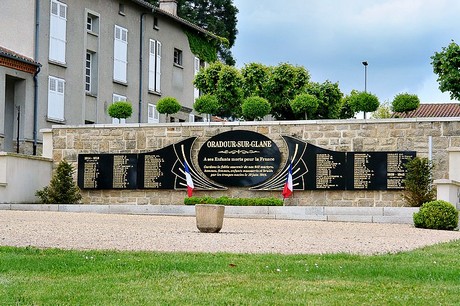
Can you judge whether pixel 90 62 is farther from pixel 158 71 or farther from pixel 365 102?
pixel 365 102

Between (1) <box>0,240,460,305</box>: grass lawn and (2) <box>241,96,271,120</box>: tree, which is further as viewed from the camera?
(2) <box>241,96,271,120</box>: tree

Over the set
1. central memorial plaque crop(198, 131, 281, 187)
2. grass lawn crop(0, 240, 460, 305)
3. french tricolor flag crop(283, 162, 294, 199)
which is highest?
central memorial plaque crop(198, 131, 281, 187)

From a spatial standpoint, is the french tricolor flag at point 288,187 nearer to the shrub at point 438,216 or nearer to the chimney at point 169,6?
the shrub at point 438,216

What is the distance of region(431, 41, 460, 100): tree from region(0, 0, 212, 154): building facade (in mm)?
13750

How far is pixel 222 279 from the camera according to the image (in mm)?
10016

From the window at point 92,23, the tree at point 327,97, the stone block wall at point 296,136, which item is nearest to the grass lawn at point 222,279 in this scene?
the stone block wall at point 296,136

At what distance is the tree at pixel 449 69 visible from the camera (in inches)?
1689

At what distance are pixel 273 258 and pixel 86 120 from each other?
29975 mm

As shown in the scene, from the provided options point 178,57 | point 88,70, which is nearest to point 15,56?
point 88,70

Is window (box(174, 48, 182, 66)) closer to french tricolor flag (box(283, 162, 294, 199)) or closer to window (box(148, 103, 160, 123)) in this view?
window (box(148, 103, 160, 123))

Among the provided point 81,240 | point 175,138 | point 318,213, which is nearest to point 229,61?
point 175,138

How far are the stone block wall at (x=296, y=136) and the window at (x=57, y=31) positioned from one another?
31.2 feet

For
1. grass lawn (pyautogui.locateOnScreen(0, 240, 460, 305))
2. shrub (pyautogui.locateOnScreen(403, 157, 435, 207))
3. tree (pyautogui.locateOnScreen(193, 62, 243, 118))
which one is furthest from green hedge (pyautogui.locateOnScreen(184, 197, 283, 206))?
tree (pyautogui.locateOnScreen(193, 62, 243, 118))

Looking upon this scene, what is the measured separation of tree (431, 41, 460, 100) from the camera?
1689 inches
